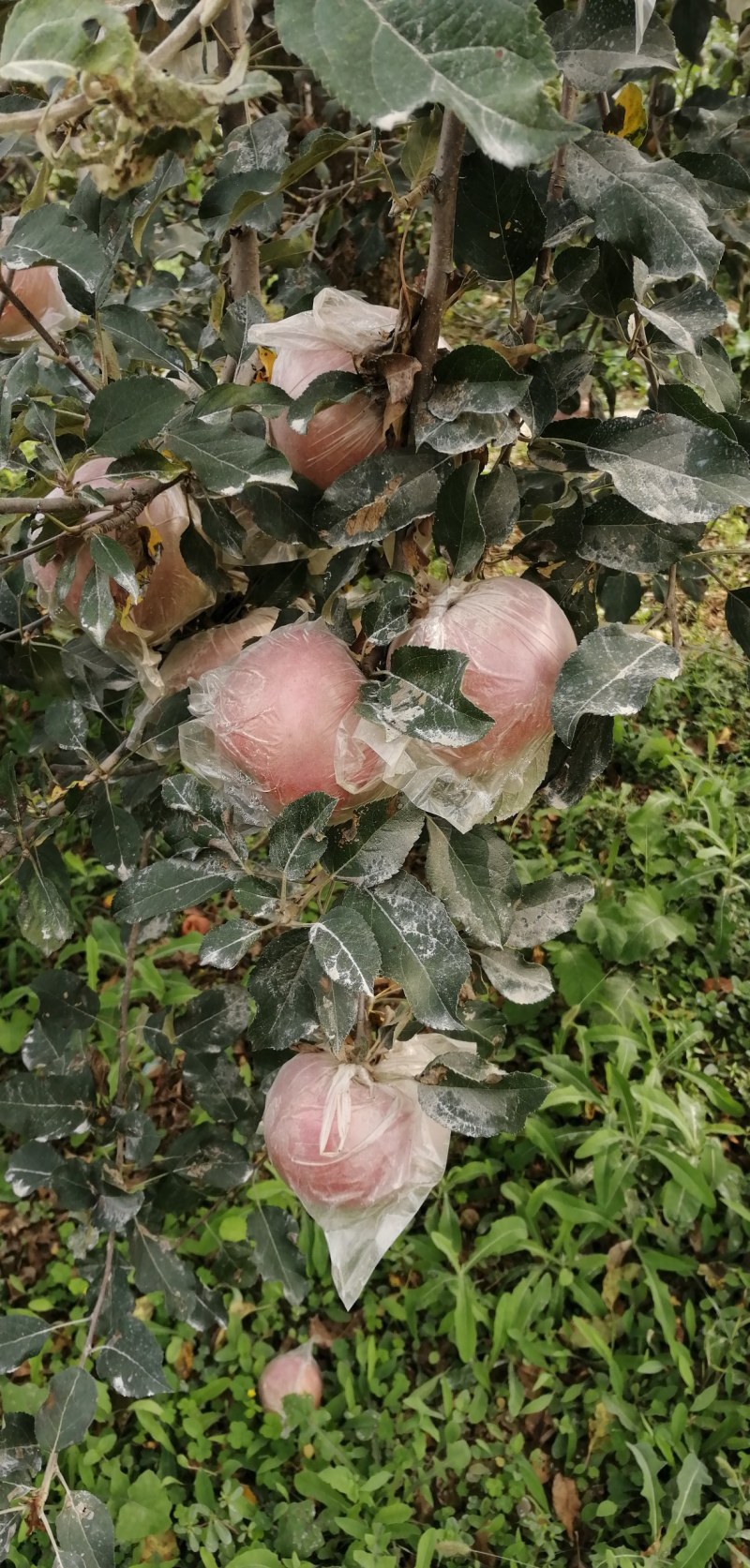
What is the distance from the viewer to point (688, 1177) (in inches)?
57.6

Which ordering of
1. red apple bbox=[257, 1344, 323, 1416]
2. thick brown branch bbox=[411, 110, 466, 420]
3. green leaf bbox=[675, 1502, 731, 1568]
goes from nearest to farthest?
1. thick brown branch bbox=[411, 110, 466, 420]
2. green leaf bbox=[675, 1502, 731, 1568]
3. red apple bbox=[257, 1344, 323, 1416]

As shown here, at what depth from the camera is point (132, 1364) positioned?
882mm

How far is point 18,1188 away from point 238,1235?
0.62m

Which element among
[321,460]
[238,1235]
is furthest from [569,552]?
[238,1235]

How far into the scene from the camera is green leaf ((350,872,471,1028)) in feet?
1.89

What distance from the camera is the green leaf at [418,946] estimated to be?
1.89 ft

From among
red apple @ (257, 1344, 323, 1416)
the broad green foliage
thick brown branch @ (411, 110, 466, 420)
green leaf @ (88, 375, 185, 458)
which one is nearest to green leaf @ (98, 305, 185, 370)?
the broad green foliage

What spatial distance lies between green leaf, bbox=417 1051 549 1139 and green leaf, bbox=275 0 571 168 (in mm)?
540

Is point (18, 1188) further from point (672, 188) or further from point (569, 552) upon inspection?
point (672, 188)

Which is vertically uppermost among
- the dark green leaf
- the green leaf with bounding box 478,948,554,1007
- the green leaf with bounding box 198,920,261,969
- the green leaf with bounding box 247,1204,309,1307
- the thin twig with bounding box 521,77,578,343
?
the thin twig with bounding box 521,77,578,343

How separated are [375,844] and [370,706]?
9cm

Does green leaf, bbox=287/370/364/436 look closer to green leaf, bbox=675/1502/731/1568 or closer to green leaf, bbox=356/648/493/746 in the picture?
green leaf, bbox=356/648/493/746

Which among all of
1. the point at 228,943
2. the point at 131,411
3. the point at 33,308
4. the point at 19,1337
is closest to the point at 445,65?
the point at 131,411

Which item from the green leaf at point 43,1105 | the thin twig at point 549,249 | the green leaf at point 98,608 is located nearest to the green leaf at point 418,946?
the green leaf at point 98,608
